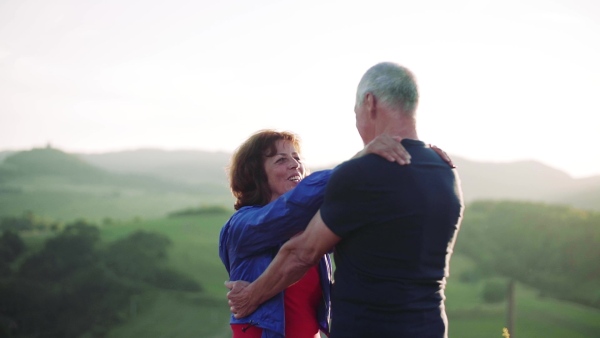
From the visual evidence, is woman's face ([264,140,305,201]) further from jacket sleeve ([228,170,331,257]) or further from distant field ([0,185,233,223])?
distant field ([0,185,233,223])

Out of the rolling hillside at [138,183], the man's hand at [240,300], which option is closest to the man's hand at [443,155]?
the man's hand at [240,300]

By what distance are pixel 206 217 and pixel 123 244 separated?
6.33 m

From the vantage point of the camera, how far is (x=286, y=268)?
2873mm

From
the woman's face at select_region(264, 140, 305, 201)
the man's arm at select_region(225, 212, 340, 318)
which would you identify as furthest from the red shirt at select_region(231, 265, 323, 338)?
the woman's face at select_region(264, 140, 305, 201)

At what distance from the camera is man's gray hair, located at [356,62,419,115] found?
8.45ft

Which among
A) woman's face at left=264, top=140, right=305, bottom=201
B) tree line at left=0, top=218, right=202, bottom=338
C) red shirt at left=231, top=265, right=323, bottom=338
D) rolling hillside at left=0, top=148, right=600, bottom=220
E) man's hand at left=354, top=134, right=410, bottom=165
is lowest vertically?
tree line at left=0, top=218, right=202, bottom=338

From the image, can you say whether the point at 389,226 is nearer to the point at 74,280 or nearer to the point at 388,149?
the point at 388,149

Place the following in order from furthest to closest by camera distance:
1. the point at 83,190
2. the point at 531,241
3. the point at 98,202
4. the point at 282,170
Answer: the point at 98,202 → the point at 83,190 → the point at 531,241 → the point at 282,170

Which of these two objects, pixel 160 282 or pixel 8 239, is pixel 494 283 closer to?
pixel 160 282

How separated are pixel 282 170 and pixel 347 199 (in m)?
0.92

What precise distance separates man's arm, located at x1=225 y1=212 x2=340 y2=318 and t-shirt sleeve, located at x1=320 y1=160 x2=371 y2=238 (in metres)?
0.07

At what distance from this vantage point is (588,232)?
28.5m

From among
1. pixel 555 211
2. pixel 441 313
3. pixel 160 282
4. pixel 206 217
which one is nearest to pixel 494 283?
pixel 555 211

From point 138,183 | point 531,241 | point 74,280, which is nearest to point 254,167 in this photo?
point 531,241
